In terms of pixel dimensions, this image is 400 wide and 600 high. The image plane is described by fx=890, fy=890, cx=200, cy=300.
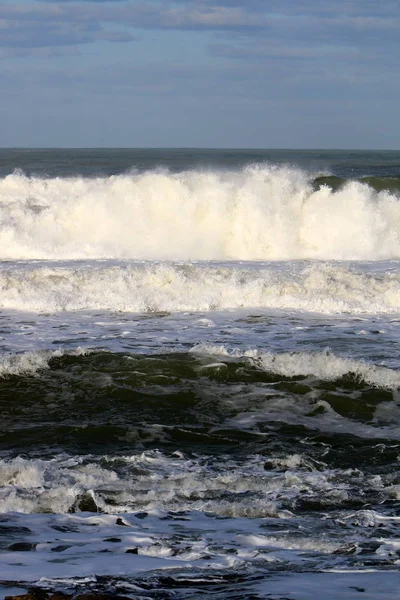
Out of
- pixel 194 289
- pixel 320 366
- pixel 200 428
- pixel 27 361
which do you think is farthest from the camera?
pixel 194 289

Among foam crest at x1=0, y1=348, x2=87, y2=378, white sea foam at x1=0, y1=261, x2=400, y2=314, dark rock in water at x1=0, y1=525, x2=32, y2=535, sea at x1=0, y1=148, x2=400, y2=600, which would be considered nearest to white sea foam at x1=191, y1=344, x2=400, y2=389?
sea at x1=0, y1=148, x2=400, y2=600

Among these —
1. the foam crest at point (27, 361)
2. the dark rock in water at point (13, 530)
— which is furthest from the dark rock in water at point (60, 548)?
the foam crest at point (27, 361)

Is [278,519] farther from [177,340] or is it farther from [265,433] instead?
[177,340]

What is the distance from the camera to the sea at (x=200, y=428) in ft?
15.6

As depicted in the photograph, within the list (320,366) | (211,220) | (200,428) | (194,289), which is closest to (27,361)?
(200,428)

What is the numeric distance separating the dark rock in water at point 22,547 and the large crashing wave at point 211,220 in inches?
710

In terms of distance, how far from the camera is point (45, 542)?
5.16m

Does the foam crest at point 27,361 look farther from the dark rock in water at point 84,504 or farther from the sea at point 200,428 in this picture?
the dark rock in water at point 84,504

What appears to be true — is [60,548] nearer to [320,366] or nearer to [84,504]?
[84,504]

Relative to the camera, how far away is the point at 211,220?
25281mm

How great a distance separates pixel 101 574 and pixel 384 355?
769 centimetres

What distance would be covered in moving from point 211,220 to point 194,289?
8.98m

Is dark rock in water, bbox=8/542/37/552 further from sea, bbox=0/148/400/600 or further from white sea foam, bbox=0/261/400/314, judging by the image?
white sea foam, bbox=0/261/400/314

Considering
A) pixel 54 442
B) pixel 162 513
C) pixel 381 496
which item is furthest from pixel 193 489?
pixel 54 442
